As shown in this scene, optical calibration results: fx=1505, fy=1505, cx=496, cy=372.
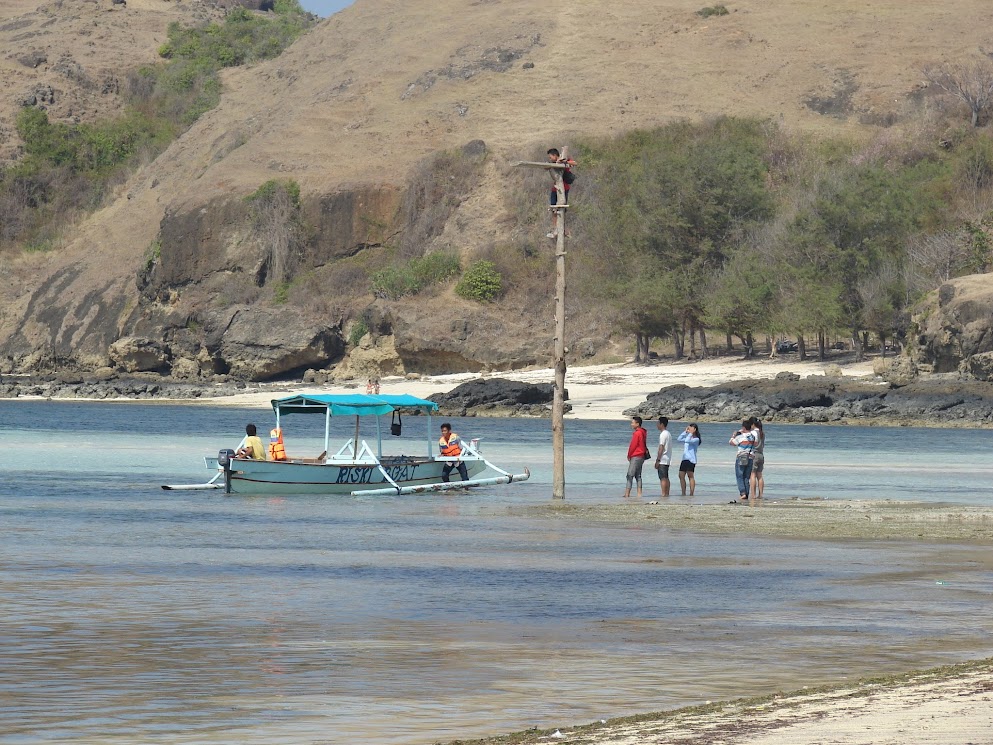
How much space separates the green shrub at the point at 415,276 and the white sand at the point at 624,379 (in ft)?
39.2

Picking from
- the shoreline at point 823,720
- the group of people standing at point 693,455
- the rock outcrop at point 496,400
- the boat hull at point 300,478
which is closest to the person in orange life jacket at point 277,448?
the boat hull at point 300,478

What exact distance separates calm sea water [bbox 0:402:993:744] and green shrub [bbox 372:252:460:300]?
69.9 metres

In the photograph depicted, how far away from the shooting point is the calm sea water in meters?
9.91

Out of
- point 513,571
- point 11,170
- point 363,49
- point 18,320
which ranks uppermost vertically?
point 363,49

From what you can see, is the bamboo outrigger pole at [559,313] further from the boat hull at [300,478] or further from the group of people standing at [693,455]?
the boat hull at [300,478]

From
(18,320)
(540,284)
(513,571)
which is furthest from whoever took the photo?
(18,320)

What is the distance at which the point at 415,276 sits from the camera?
9850 centimetres

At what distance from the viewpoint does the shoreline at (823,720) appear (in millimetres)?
8406

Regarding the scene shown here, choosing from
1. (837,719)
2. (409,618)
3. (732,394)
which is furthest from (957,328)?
(837,719)

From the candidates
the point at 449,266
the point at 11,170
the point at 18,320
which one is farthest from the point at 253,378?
the point at 11,170

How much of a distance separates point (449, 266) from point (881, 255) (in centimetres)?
3383

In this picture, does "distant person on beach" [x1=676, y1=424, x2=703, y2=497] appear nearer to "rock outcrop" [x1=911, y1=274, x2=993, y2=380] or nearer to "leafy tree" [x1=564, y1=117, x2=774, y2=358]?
"rock outcrop" [x1=911, y1=274, x2=993, y2=380]

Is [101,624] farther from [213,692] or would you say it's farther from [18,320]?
[18,320]

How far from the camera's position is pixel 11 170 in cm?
Result: 13700
